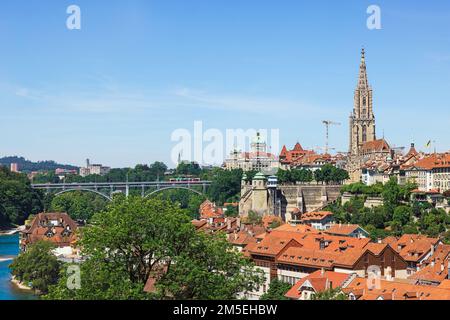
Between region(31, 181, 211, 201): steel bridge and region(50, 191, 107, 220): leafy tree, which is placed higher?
region(31, 181, 211, 201): steel bridge

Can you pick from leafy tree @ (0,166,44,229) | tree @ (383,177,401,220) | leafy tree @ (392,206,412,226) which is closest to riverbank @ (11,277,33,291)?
leafy tree @ (392,206,412,226)

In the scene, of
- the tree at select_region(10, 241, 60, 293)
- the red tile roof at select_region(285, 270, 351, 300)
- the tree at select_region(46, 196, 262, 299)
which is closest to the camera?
the tree at select_region(46, 196, 262, 299)

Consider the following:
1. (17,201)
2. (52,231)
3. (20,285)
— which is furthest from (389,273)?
(17,201)

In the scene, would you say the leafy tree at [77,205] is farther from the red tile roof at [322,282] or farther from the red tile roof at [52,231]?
the red tile roof at [322,282]

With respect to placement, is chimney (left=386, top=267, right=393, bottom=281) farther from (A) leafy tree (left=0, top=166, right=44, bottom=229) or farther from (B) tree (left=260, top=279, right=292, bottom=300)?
(A) leafy tree (left=0, top=166, right=44, bottom=229)

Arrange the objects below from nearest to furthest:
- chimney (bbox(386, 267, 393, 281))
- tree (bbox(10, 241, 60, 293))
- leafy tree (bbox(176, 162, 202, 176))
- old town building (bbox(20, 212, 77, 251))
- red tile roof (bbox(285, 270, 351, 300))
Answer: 1. red tile roof (bbox(285, 270, 351, 300))
2. chimney (bbox(386, 267, 393, 281))
3. tree (bbox(10, 241, 60, 293))
4. old town building (bbox(20, 212, 77, 251))
5. leafy tree (bbox(176, 162, 202, 176))

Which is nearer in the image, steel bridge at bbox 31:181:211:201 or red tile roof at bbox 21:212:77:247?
red tile roof at bbox 21:212:77:247

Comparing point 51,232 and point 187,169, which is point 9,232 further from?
point 187,169

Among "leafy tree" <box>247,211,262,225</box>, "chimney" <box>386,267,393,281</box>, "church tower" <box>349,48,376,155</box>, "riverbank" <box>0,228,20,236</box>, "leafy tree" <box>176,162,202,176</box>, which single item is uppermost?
"church tower" <box>349,48,376,155</box>

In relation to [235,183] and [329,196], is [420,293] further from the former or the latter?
[235,183]
